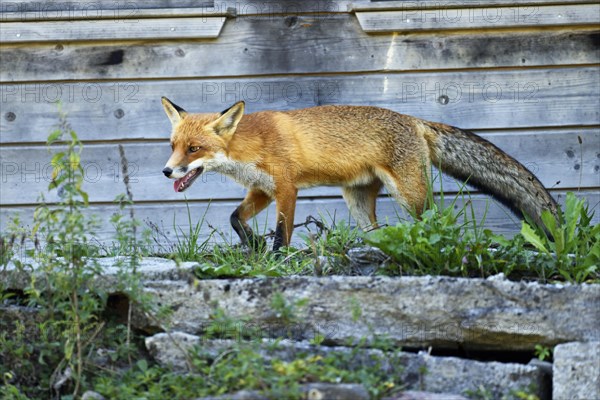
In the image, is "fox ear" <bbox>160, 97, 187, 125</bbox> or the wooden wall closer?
"fox ear" <bbox>160, 97, 187, 125</bbox>

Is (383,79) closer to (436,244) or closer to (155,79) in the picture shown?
(155,79)

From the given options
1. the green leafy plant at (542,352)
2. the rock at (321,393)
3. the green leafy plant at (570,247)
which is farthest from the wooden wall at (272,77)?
the rock at (321,393)

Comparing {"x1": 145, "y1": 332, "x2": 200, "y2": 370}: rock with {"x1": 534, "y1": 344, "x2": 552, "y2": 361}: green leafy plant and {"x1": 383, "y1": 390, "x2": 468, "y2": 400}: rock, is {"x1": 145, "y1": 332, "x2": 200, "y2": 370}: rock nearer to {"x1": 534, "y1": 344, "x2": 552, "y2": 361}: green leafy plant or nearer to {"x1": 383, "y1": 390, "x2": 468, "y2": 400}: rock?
{"x1": 383, "y1": 390, "x2": 468, "y2": 400}: rock

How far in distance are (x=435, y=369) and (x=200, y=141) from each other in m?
2.96

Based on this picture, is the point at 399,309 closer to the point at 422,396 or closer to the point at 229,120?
the point at 422,396

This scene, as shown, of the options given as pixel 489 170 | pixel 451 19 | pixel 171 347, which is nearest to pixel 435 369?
pixel 171 347

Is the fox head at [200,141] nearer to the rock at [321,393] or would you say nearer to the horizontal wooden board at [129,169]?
the horizontal wooden board at [129,169]

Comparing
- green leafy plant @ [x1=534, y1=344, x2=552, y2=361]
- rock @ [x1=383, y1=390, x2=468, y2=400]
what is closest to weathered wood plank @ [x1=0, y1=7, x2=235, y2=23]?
green leafy plant @ [x1=534, y1=344, x2=552, y2=361]

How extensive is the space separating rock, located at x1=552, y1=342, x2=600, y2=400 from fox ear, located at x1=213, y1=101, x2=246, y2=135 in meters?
3.19

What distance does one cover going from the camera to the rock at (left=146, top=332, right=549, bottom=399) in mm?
3643

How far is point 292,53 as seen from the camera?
7.29 metres

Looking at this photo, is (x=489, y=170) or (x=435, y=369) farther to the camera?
(x=489, y=170)

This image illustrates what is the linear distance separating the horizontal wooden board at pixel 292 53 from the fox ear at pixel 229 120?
1183mm

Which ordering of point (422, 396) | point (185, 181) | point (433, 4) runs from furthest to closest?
1. point (433, 4)
2. point (185, 181)
3. point (422, 396)
